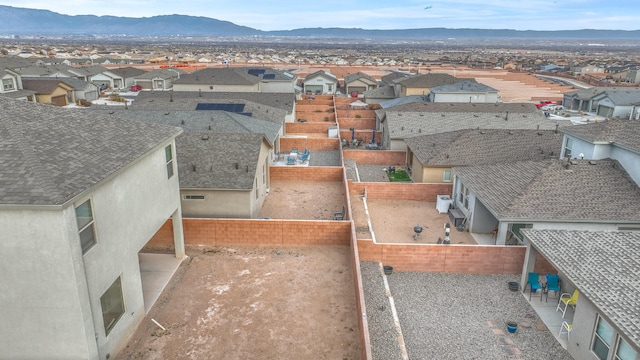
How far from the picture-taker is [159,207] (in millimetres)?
15156

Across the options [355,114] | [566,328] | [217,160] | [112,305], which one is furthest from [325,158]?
[112,305]

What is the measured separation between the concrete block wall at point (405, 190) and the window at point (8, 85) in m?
44.7

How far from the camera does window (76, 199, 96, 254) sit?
405 inches

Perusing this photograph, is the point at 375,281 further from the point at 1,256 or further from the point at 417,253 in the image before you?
the point at 1,256

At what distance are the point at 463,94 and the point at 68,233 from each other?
4793 cm

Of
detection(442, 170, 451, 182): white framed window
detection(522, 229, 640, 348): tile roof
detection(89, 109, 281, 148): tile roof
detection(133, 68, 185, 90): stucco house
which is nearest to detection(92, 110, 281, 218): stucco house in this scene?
detection(89, 109, 281, 148): tile roof

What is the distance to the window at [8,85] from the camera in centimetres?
4847

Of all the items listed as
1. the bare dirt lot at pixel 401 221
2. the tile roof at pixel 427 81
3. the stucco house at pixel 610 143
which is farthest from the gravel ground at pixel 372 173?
the tile roof at pixel 427 81

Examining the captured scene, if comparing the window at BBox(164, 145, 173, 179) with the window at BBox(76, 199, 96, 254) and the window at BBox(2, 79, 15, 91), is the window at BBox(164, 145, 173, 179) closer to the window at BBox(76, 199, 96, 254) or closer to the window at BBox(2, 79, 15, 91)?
the window at BBox(76, 199, 96, 254)

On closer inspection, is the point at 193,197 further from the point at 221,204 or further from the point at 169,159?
the point at 169,159

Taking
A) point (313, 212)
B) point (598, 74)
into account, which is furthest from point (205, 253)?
point (598, 74)

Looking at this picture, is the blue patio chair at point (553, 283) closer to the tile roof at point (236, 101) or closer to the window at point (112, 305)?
the window at point (112, 305)

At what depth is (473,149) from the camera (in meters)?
28.0

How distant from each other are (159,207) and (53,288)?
5454mm
